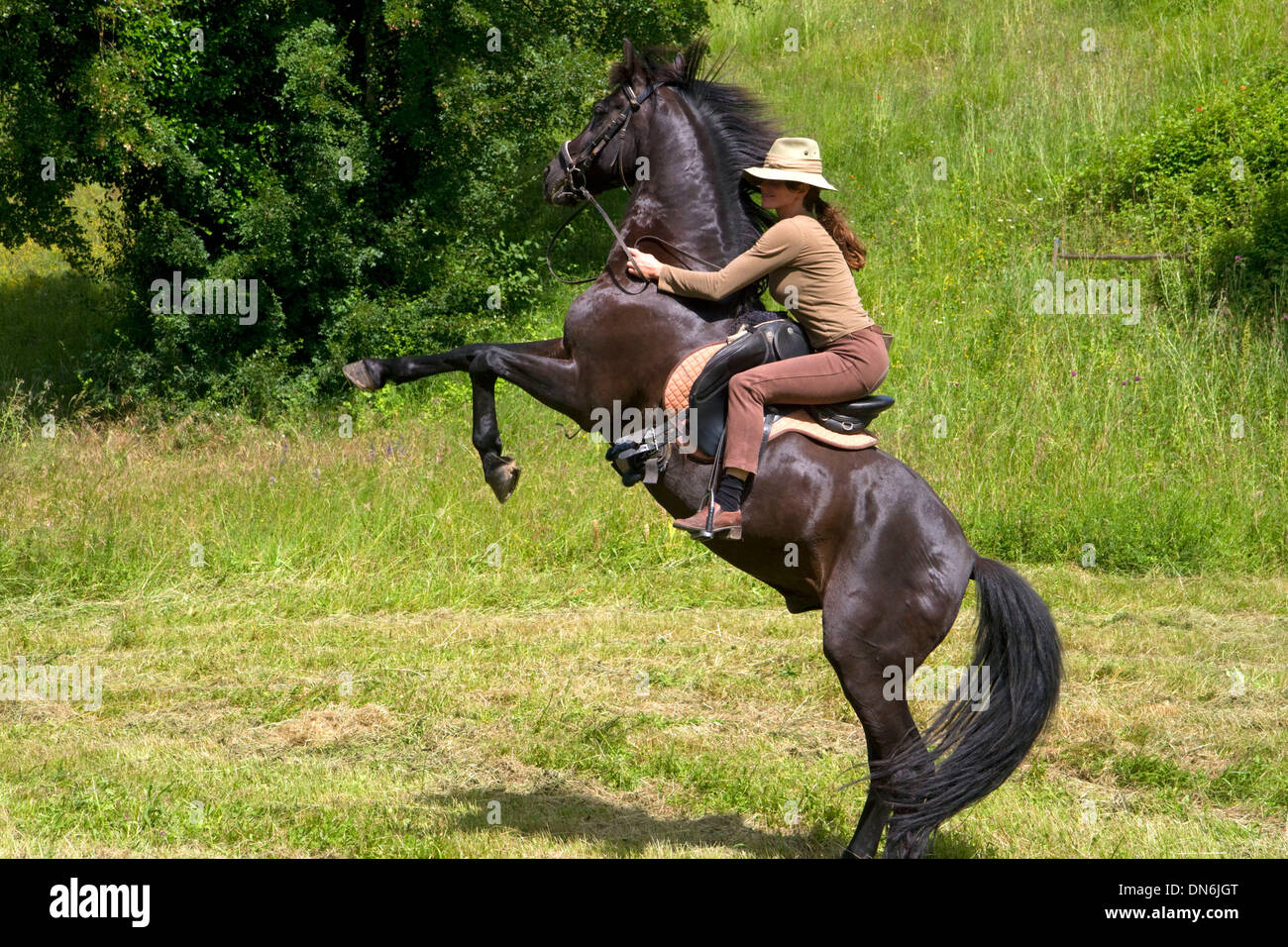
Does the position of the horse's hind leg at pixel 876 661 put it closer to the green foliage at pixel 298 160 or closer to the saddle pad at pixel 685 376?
the saddle pad at pixel 685 376

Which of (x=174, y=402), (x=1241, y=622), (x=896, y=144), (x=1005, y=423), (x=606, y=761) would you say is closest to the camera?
(x=606, y=761)

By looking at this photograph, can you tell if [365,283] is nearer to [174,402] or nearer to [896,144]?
[174,402]

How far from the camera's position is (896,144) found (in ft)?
57.5

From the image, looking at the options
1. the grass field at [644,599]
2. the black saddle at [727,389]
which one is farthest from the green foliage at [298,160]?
the black saddle at [727,389]

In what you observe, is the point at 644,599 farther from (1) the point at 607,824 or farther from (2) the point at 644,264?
(2) the point at 644,264

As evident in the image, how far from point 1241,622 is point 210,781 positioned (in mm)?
7429

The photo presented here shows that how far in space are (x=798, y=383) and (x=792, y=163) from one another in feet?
3.26

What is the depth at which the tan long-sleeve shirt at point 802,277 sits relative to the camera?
5281mm

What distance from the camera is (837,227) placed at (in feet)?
18.3

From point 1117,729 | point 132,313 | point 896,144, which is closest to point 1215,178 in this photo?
point 896,144

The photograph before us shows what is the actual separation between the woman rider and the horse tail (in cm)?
108

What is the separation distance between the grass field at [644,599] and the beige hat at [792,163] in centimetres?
315

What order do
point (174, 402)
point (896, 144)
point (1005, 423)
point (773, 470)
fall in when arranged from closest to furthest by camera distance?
point (773, 470), point (1005, 423), point (174, 402), point (896, 144)

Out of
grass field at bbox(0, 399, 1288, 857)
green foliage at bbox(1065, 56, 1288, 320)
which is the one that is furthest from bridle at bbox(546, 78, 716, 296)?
green foliage at bbox(1065, 56, 1288, 320)
